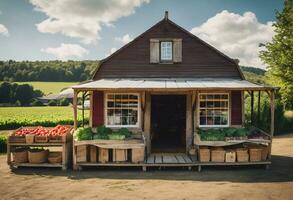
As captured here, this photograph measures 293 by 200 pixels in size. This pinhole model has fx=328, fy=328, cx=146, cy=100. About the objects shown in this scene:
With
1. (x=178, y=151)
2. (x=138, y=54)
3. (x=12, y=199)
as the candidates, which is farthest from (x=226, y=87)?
(x=12, y=199)

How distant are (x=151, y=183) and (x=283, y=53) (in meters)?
17.8

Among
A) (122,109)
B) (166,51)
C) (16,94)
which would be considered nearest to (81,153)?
(122,109)

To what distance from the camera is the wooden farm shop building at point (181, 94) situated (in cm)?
1299

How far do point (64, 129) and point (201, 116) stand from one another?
243 inches

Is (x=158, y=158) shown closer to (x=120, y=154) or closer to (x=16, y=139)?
(x=120, y=154)

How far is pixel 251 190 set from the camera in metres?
10.2

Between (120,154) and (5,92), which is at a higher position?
(5,92)

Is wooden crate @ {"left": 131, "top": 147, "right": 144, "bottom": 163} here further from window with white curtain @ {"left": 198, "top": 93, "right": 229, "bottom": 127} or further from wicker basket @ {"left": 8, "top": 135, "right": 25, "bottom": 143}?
wicker basket @ {"left": 8, "top": 135, "right": 25, "bottom": 143}

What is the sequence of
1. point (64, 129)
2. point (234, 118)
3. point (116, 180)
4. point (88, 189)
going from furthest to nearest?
point (234, 118) < point (64, 129) < point (116, 180) < point (88, 189)

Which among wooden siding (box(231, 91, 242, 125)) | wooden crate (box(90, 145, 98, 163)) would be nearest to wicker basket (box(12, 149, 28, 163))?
wooden crate (box(90, 145, 98, 163))

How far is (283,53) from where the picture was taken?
24438 mm

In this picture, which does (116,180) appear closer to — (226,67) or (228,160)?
(228,160)

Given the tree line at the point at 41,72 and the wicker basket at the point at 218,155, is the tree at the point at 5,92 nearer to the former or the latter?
the tree line at the point at 41,72

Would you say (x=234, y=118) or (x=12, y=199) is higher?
(x=234, y=118)
